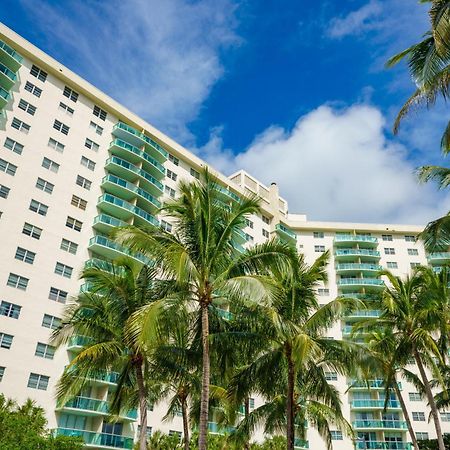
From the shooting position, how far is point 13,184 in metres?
41.2

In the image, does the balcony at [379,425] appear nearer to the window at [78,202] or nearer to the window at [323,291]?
the window at [323,291]

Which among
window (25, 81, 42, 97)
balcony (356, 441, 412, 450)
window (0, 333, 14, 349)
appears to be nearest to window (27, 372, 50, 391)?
window (0, 333, 14, 349)

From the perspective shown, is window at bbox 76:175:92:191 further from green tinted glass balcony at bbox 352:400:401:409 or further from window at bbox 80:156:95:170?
green tinted glass balcony at bbox 352:400:401:409

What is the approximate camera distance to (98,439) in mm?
39406

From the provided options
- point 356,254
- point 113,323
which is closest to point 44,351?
point 113,323

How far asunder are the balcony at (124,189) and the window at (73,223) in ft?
16.6

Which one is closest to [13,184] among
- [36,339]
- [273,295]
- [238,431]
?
[36,339]

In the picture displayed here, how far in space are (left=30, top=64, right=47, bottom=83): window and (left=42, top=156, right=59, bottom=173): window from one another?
8.37 metres

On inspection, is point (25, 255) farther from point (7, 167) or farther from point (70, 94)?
point (70, 94)

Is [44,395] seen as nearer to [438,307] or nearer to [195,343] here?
[195,343]

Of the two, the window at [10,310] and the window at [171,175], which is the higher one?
the window at [171,175]

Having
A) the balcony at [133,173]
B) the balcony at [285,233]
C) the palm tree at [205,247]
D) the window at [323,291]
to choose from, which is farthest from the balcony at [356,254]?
the palm tree at [205,247]

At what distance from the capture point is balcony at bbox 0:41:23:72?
42.5 meters

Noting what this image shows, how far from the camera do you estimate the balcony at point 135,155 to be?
5109 cm
